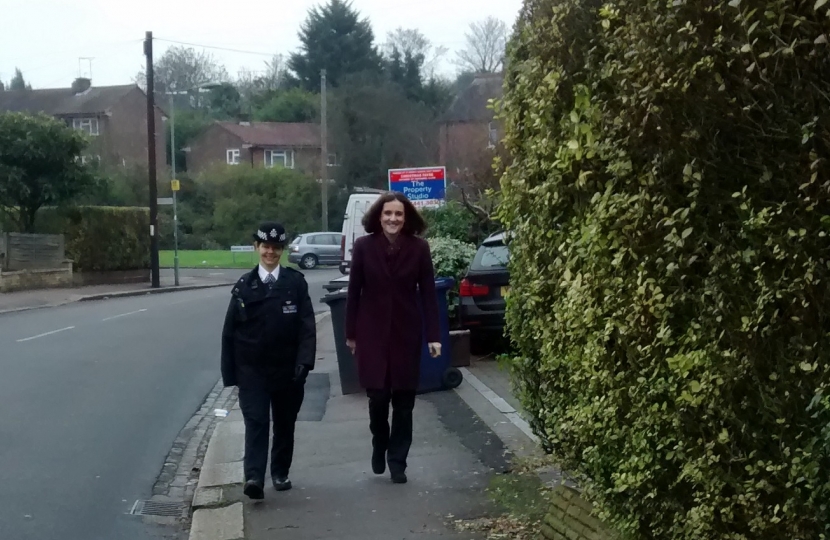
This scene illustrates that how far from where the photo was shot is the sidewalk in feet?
87.1

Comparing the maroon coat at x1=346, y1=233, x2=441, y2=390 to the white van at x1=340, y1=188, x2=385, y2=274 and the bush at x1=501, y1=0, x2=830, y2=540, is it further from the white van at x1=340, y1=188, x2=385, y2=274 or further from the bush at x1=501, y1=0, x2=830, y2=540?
the white van at x1=340, y1=188, x2=385, y2=274

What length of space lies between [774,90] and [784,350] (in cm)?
73

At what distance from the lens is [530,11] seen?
5449 mm

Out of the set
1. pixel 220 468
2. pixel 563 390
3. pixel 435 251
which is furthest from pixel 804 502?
pixel 435 251

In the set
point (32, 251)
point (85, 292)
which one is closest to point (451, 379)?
point (85, 292)

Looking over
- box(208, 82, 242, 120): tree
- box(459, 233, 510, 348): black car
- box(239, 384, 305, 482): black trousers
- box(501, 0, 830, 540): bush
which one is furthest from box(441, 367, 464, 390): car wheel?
box(208, 82, 242, 120): tree

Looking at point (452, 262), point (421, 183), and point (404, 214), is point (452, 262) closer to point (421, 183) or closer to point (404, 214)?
point (421, 183)

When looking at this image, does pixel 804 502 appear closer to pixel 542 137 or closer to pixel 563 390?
pixel 563 390

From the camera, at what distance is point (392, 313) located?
6.77m

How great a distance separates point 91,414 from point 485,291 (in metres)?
5.04

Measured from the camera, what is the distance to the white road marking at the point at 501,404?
839 centimetres

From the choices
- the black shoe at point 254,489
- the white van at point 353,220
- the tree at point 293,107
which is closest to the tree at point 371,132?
the tree at point 293,107

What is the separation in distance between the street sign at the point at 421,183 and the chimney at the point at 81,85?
62.4 metres

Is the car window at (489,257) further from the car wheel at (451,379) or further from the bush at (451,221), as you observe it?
the bush at (451,221)
